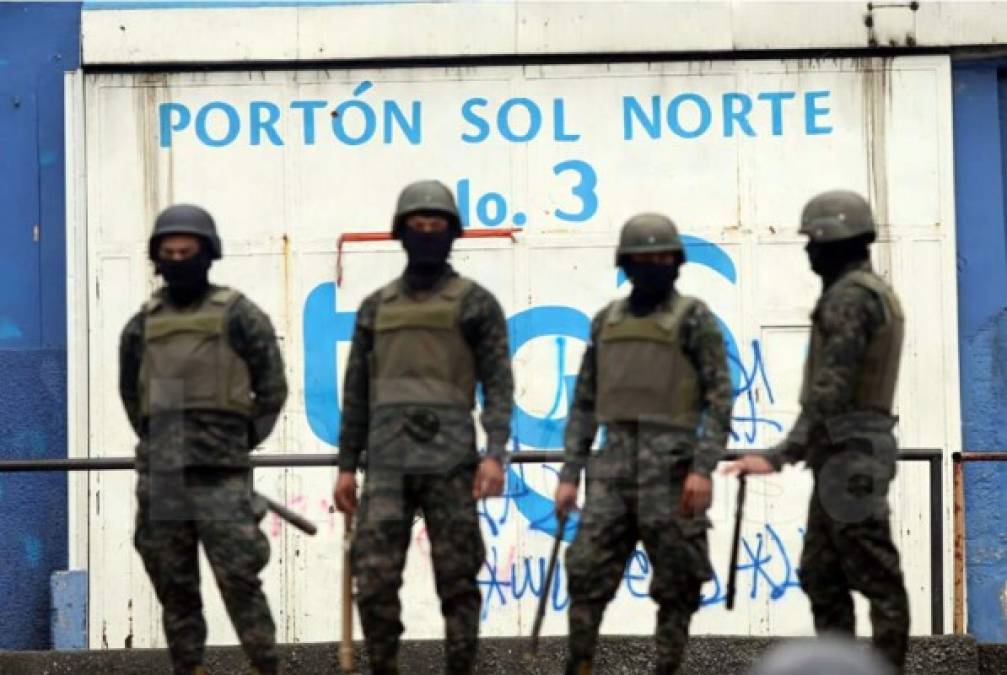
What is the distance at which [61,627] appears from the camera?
1438cm

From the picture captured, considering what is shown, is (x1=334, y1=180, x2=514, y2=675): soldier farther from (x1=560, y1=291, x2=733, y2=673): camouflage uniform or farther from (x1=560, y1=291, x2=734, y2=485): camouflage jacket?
(x1=560, y1=291, x2=734, y2=485): camouflage jacket

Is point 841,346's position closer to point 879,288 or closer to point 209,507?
point 879,288

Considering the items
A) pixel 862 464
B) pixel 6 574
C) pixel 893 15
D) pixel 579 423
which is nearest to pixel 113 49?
pixel 6 574

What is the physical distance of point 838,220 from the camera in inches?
376

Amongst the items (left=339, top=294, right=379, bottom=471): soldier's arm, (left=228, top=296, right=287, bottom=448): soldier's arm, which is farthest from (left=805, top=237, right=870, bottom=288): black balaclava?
(left=228, top=296, right=287, bottom=448): soldier's arm

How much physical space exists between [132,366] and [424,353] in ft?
4.15

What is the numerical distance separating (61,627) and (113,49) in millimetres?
3548

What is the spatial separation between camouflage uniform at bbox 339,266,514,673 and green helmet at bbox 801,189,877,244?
1.32m

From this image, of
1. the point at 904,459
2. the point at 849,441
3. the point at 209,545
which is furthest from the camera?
the point at 904,459

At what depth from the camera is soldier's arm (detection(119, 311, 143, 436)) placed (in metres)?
9.85

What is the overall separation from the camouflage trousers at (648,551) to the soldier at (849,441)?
1.08ft

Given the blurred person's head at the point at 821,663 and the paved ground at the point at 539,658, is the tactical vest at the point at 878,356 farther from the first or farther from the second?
the blurred person's head at the point at 821,663

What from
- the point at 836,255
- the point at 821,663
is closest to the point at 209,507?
the point at 836,255

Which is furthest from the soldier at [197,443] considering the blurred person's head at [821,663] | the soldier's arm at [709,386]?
the blurred person's head at [821,663]
